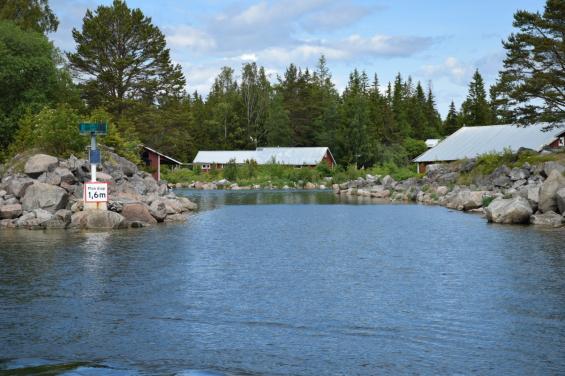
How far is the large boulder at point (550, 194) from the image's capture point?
32250 millimetres

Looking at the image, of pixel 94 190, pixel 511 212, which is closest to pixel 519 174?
pixel 511 212

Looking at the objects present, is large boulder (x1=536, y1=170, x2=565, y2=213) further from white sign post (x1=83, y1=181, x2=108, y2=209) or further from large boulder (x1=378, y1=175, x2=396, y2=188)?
large boulder (x1=378, y1=175, x2=396, y2=188)

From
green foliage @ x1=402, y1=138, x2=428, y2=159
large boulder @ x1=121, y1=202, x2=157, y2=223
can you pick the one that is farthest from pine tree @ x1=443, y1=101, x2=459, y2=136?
large boulder @ x1=121, y1=202, x2=157, y2=223

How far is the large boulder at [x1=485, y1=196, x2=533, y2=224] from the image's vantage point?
31.8 m

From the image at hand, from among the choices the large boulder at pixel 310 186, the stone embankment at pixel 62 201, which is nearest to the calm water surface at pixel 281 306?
the stone embankment at pixel 62 201

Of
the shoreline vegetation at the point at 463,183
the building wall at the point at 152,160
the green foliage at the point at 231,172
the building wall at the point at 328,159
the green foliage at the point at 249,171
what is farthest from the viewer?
the building wall at the point at 328,159

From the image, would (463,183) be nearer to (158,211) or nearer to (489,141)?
(489,141)

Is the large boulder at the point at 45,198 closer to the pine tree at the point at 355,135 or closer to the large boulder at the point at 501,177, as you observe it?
the large boulder at the point at 501,177

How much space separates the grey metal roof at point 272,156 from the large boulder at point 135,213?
6948cm

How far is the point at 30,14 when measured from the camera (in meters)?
64.8

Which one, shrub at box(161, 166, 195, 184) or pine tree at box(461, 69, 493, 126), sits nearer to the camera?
shrub at box(161, 166, 195, 184)

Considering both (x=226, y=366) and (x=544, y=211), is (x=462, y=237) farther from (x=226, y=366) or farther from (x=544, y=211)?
(x=226, y=366)

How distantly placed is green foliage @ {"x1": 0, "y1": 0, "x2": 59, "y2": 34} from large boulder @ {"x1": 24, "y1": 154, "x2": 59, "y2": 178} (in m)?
30.1

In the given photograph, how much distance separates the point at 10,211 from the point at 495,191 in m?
33.5
